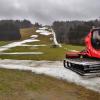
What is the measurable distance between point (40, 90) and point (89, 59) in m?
5.84

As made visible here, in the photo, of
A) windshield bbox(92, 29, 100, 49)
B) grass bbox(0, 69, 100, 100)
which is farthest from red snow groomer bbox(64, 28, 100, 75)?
grass bbox(0, 69, 100, 100)

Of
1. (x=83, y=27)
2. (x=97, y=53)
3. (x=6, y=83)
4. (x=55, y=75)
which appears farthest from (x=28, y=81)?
(x=83, y=27)

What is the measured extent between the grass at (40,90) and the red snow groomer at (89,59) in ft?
5.83

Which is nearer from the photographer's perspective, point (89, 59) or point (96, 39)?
point (96, 39)

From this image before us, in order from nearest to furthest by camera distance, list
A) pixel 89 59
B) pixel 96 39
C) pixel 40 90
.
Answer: pixel 40 90 < pixel 96 39 < pixel 89 59

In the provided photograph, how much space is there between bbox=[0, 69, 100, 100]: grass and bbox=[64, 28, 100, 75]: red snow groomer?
5.83 ft

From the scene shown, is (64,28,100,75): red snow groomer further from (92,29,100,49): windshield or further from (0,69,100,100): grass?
(0,69,100,100): grass

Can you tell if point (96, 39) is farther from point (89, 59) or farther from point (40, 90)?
point (40, 90)

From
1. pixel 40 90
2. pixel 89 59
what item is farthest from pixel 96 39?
pixel 40 90

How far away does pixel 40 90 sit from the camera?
1189 centimetres

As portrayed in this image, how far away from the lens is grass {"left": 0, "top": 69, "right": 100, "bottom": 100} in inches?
430

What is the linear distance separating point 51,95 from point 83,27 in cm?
6464

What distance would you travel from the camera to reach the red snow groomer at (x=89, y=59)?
15.4 meters

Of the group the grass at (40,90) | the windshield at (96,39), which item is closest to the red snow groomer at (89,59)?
the windshield at (96,39)
